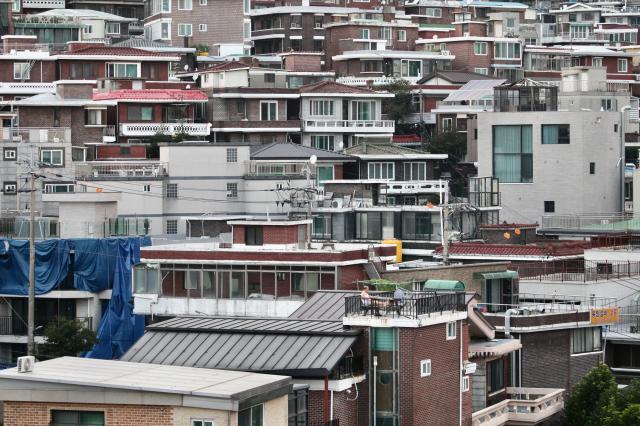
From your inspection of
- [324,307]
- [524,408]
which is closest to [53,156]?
[324,307]

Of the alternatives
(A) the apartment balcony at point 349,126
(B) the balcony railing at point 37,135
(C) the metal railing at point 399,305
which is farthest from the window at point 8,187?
(C) the metal railing at point 399,305

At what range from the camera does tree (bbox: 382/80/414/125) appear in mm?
120000

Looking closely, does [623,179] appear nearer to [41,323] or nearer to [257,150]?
[257,150]

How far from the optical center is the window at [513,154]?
84250 millimetres

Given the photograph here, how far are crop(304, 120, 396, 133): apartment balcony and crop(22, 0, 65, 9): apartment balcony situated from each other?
35.5 meters

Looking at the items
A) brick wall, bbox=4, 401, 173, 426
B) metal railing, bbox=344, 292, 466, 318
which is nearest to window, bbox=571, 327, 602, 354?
metal railing, bbox=344, 292, 466, 318

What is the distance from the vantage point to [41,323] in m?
68.4

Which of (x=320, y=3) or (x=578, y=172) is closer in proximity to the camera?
(x=578, y=172)

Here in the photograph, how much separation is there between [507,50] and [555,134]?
4945 centimetres

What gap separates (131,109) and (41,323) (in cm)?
3127

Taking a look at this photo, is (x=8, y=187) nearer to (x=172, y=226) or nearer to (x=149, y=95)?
(x=172, y=226)

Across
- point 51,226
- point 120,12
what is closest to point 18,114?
point 51,226

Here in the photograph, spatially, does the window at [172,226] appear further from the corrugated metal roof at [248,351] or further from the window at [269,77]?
the corrugated metal roof at [248,351]

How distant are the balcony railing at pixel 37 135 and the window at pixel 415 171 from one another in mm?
17042
